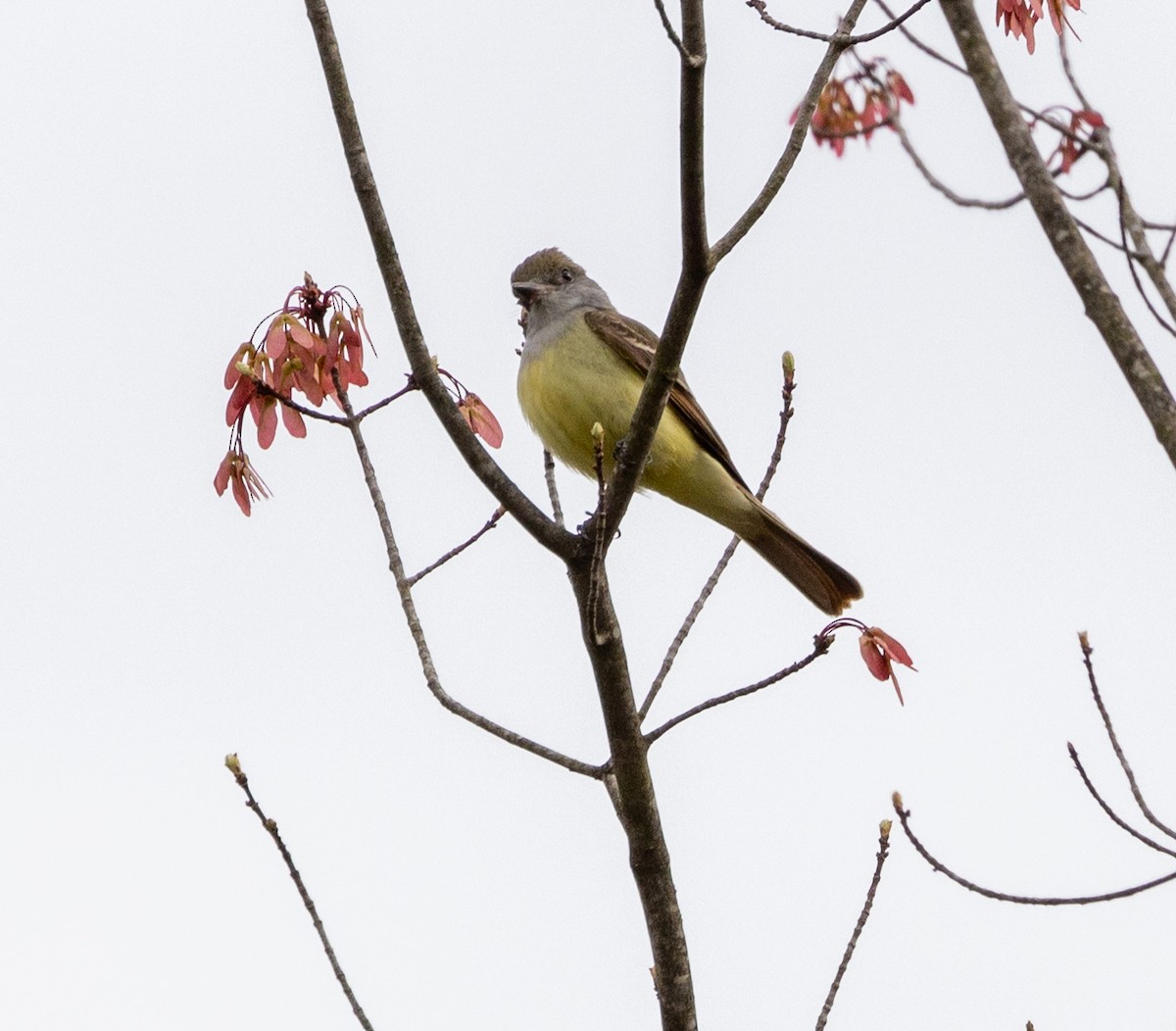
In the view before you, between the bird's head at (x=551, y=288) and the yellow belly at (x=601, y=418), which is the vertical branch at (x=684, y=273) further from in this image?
the bird's head at (x=551, y=288)

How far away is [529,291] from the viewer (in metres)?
7.48

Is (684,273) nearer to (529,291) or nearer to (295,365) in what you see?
(295,365)

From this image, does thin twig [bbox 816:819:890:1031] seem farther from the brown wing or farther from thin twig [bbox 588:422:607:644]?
the brown wing

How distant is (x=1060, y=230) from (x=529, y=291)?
12.9ft

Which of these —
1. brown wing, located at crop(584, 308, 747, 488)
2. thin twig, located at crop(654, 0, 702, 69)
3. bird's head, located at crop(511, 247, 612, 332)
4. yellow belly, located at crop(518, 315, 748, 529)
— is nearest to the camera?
thin twig, located at crop(654, 0, 702, 69)

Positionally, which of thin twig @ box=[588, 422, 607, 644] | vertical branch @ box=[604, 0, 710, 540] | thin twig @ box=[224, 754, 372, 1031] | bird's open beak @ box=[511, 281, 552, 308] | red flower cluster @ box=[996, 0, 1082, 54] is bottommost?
thin twig @ box=[224, 754, 372, 1031]

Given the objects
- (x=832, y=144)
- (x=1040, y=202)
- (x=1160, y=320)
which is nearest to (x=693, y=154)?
(x=1040, y=202)

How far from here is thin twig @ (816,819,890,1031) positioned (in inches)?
156

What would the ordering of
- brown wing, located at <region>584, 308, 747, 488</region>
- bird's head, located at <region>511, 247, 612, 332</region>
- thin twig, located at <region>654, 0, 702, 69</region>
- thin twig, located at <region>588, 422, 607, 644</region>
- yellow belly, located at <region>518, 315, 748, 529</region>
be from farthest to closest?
bird's head, located at <region>511, 247, 612, 332</region> < brown wing, located at <region>584, 308, 747, 488</region> < yellow belly, located at <region>518, 315, 748, 529</region> < thin twig, located at <region>588, 422, 607, 644</region> < thin twig, located at <region>654, 0, 702, 69</region>

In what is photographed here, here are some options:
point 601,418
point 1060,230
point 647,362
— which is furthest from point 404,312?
point 647,362

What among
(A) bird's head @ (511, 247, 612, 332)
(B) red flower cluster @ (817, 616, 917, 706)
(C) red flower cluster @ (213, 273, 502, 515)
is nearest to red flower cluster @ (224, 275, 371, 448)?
(C) red flower cluster @ (213, 273, 502, 515)

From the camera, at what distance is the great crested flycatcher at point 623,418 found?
6.61m

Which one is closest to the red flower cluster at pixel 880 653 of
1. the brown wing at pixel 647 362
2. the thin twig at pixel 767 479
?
the thin twig at pixel 767 479

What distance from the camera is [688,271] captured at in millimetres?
3832
